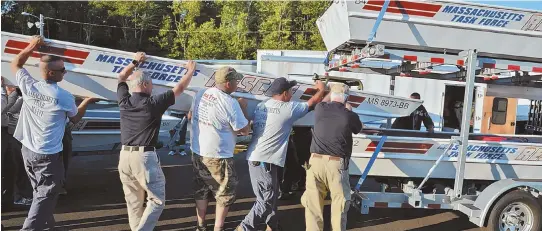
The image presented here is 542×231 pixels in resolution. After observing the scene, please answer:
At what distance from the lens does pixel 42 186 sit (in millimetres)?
3656

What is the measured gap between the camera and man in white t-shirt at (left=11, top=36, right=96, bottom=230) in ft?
11.9

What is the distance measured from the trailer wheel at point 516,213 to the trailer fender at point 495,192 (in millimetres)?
59

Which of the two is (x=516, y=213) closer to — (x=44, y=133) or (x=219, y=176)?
(x=219, y=176)

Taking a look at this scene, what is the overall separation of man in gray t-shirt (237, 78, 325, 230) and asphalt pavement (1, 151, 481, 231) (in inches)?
31.2

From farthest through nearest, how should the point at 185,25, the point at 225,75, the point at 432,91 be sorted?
1. the point at 185,25
2. the point at 432,91
3. the point at 225,75

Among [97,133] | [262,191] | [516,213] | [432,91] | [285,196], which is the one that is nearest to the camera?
[262,191]

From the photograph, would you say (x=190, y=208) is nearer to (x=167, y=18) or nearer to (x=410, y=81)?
(x=410, y=81)

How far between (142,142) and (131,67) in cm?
85

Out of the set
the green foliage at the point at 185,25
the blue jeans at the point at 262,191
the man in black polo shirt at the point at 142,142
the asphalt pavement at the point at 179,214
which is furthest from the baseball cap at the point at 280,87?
the green foliage at the point at 185,25

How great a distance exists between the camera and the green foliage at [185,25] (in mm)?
28031

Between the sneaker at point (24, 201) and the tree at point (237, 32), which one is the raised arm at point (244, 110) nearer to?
the sneaker at point (24, 201)

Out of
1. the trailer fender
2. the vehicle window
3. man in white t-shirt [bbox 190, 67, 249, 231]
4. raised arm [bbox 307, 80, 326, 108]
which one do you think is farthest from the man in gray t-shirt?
the vehicle window

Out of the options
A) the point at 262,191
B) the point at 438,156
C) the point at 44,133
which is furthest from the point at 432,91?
the point at 44,133

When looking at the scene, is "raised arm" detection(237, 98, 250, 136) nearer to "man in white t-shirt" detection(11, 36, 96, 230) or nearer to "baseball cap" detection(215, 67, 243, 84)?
"baseball cap" detection(215, 67, 243, 84)
